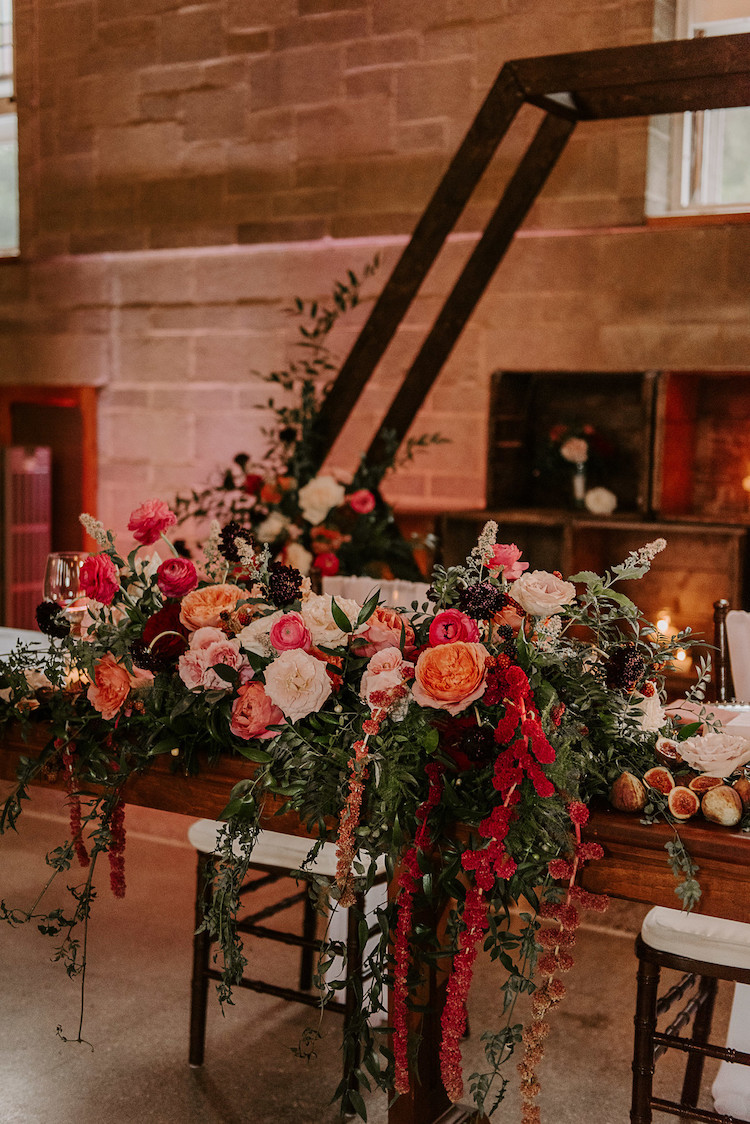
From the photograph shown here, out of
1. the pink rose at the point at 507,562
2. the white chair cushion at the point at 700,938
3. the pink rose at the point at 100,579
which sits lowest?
the white chair cushion at the point at 700,938

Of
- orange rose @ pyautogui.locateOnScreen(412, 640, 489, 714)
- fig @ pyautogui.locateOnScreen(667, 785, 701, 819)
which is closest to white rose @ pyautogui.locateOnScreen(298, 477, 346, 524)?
orange rose @ pyautogui.locateOnScreen(412, 640, 489, 714)

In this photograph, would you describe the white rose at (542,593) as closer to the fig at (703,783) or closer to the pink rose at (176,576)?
the fig at (703,783)

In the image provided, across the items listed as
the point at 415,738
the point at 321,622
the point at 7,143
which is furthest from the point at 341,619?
the point at 7,143

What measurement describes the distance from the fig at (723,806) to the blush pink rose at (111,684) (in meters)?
0.94

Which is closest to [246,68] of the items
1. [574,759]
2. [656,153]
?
[656,153]

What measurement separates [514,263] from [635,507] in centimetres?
103

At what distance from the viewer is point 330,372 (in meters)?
5.02

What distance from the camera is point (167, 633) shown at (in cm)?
207

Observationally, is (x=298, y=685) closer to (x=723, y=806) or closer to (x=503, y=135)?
(x=723, y=806)

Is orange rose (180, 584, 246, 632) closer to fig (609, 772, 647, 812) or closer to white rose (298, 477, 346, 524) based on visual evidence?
fig (609, 772, 647, 812)

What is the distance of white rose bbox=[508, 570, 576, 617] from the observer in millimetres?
1853

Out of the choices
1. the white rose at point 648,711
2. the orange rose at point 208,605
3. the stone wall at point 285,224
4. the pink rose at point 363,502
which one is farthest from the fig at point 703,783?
the stone wall at point 285,224

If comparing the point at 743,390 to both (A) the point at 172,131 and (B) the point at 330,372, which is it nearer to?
(B) the point at 330,372

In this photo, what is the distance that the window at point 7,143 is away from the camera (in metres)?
5.82
